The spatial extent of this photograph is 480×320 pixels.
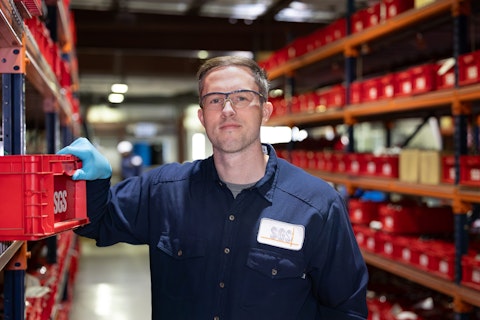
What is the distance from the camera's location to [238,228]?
2.30m

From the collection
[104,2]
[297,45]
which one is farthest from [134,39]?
[297,45]

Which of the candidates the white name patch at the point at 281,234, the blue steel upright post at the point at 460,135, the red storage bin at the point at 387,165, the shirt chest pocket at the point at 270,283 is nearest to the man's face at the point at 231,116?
the white name patch at the point at 281,234

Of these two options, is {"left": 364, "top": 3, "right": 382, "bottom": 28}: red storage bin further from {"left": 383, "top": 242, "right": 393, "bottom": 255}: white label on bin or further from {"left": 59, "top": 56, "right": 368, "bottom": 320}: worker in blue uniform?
{"left": 59, "top": 56, "right": 368, "bottom": 320}: worker in blue uniform

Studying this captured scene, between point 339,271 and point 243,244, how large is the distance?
406 millimetres

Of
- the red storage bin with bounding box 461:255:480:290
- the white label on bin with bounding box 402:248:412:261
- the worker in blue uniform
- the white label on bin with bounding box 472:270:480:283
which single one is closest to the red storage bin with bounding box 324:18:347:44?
the white label on bin with bounding box 402:248:412:261

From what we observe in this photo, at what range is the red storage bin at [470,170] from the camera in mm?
3916

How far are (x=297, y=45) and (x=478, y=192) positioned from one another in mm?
4084

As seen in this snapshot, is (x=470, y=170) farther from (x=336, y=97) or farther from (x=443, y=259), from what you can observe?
(x=336, y=97)

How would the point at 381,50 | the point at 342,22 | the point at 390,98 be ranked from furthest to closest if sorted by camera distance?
the point at 381,50 → the point at 342,22 → the point at 390,98

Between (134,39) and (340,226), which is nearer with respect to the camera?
(340,226)

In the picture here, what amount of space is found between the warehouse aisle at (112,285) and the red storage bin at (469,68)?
4284 millimetres

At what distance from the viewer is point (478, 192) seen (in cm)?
395

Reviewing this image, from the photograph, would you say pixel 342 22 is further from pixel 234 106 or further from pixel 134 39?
pixel 134 39

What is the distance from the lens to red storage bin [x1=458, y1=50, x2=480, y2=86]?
12.6 feet
